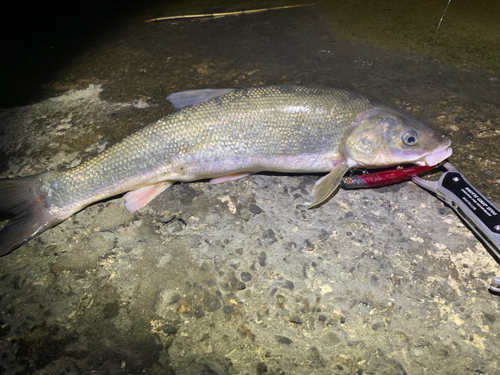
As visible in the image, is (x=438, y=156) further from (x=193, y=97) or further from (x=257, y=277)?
(x=193, y=97)

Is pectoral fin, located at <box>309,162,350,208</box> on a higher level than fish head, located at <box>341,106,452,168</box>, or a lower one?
lower

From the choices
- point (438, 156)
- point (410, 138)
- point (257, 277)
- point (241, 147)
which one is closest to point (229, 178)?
point (241, 147)

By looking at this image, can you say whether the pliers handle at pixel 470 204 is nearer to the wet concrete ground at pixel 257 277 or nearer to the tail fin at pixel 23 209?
the wet concrete ground at pixel 257 277

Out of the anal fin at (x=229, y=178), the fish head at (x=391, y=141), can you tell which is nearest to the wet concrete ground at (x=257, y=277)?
the anal fin at (x=229, y=178)

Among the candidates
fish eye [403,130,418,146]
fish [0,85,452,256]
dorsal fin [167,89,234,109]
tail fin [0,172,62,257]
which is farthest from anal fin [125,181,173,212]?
fish eye [403,130,418,146]

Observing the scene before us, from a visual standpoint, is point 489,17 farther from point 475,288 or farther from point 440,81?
point 475,288

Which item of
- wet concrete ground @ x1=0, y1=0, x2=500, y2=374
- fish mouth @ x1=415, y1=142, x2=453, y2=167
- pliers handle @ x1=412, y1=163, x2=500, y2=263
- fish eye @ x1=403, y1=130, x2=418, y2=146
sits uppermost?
fish eye @ x1=403, y1=130, x2=418, y2=146

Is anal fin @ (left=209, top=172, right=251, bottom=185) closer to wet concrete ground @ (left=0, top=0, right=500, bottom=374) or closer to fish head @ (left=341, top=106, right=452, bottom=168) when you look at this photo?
wet concrete ground @ (left=0, top=0, right=500, bottom=374)
